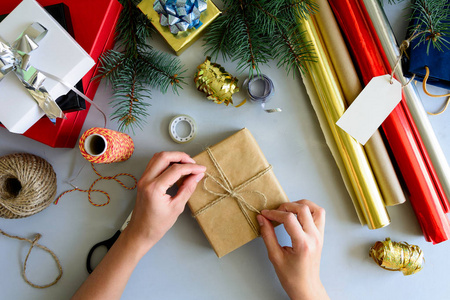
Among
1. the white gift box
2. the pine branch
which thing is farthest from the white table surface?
the white gift box

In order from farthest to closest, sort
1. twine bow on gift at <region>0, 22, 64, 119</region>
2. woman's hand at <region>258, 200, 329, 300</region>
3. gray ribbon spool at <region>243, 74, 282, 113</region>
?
1. gray ribbon spool at <region>243, 74, 282, 113</region>
2. woman's hand at <region>258, 200, 329, 300</region>
3. twine bow on gift at <region>0, 22, 64, 119</region>

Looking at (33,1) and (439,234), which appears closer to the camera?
(33,1)

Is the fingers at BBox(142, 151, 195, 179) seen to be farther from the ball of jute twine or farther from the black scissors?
the ball of jute twine

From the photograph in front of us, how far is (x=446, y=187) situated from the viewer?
897mm

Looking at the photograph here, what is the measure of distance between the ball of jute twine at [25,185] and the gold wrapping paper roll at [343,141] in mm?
872

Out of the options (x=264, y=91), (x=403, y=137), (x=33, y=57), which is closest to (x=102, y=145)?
(x=33, y=57)

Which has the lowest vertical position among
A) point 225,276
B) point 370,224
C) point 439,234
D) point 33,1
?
point 439,234

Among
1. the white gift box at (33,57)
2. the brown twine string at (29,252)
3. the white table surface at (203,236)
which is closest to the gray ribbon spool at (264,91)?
the white table surface at (203,236)

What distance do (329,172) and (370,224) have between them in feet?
0.64

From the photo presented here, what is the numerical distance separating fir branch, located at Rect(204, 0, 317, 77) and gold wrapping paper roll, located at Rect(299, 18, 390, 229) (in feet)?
0.11

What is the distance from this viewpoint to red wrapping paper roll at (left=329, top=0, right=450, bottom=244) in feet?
2.89

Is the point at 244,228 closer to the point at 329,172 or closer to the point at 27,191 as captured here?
the point at 329,172

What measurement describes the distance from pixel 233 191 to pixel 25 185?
1.97 feet

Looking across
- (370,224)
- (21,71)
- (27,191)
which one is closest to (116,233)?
(27,191)
